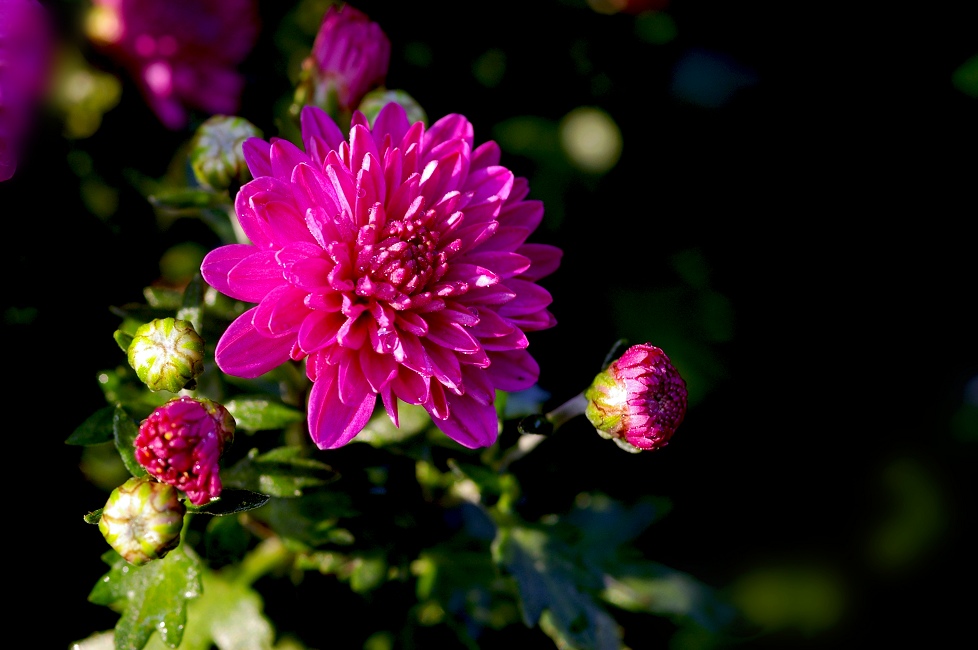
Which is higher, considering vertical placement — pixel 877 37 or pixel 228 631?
pixel 877 37

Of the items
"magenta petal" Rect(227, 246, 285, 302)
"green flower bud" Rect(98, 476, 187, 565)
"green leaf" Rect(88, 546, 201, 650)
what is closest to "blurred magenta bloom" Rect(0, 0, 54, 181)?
"magenta petal" Rect(227, 246, 285, 302)

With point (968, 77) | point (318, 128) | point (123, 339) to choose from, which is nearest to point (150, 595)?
point (123, 339)

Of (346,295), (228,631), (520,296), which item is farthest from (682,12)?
(228,631)

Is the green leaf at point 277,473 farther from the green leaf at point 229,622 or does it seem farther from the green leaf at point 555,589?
the green leaf at point 555,589

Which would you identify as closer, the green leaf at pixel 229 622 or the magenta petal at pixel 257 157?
the magenta petal at pixel 257 157

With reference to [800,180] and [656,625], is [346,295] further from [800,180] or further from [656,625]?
[800,180]

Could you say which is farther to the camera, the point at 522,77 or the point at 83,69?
the point at 522,77

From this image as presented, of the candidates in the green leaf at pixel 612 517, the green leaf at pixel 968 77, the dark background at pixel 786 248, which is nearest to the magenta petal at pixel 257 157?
the dark background at pixel 786 248

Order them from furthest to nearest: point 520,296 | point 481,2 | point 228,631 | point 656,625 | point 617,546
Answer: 1. point 481,2
2. point 656,625
3. point 617,546
4. point 228,631
5. point 520,296
